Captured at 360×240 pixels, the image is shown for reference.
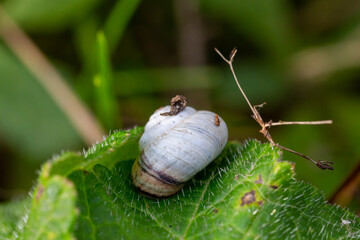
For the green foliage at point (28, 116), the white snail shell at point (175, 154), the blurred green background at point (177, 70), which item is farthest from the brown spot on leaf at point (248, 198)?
the green foliage at point (28, 116)

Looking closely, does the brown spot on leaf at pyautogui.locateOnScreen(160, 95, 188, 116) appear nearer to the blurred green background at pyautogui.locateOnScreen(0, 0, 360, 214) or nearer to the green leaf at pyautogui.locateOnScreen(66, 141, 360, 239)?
the green leaf at pyautogui.locateOnScreen(66, 141, 360, 239)

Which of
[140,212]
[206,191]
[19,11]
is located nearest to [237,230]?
[206,191]

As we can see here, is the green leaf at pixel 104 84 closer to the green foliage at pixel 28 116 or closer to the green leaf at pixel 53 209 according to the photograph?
the green foliage at pixel 28 116

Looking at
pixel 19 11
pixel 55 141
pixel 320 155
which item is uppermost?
pixel 19 11

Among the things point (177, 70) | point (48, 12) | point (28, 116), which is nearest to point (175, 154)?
point (28, 116)

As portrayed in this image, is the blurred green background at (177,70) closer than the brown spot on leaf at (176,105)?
No

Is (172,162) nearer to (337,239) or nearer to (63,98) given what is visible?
(337,239)

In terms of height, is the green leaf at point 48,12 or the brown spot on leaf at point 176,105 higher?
the green leaf at point 48,12
